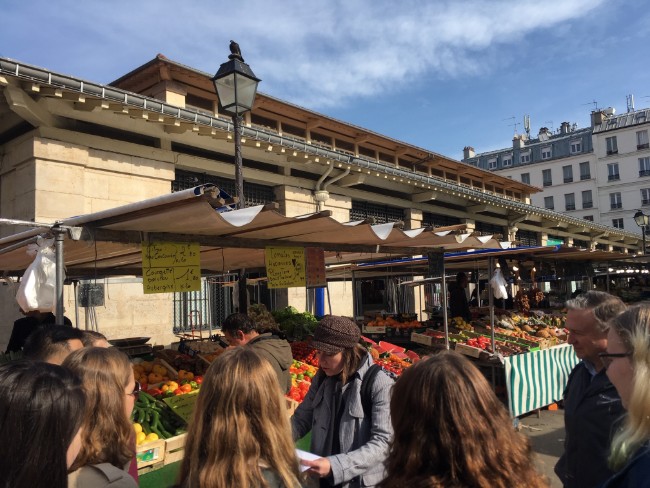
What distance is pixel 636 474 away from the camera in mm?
1238

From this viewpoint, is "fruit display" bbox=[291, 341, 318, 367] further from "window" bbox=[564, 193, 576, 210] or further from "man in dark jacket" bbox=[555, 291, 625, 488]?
"window" bbox=[564, 193, 576, 210]

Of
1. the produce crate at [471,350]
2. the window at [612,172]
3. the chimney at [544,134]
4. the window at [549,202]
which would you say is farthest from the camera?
the chimney at [544,134]

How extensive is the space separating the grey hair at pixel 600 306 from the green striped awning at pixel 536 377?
4.10 metres

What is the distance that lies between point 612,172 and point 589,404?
58.0 metres

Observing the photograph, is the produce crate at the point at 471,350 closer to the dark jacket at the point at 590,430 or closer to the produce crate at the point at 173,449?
the dark jacket at the point at 590,430

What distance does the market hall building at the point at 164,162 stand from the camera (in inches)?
335

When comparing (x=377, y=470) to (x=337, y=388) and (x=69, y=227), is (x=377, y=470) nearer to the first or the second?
(x=337, y=388)

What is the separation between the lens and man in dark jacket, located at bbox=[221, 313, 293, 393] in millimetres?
3971

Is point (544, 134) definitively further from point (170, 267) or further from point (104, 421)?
point (104, 421)

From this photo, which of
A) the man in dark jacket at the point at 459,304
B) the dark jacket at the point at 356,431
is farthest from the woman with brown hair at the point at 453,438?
the man in dark jacket at the point at 459,304

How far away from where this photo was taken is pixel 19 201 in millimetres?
8742

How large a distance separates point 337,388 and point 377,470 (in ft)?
1.56

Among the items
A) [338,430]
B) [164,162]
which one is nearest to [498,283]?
[338,430]

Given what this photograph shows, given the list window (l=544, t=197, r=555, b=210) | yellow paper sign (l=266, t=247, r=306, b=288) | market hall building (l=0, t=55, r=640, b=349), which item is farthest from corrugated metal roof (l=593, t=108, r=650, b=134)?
yellow paper sign (l=266, t=247, r=306, b=288)
